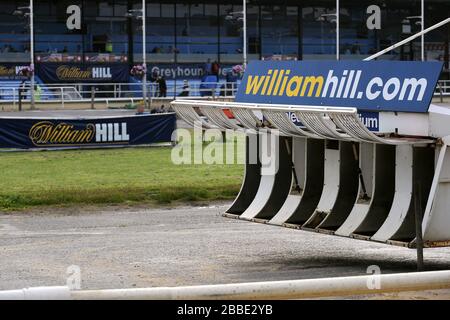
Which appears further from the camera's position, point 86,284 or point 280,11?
point 280,11

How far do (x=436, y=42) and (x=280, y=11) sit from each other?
31.3ft

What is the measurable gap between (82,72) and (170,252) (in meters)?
42.4

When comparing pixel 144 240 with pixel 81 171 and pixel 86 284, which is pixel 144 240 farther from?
pixel 81 171

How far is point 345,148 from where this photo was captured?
12.6 m

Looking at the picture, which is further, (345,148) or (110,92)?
(110,92)

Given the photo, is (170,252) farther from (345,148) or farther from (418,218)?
(418,218)

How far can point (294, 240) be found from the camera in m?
15.1

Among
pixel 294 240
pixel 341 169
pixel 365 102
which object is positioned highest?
pixel 365 102

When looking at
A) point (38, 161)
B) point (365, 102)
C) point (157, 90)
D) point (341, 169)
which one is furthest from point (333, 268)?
point (157, 90)

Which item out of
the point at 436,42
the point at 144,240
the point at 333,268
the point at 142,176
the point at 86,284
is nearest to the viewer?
the point at 86,284

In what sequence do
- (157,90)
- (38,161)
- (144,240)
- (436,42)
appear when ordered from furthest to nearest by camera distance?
(436,42) < (157,90) < (38,161) < (144,240)

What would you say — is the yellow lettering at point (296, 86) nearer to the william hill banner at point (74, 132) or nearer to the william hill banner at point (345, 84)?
the william hill banner at point (345, 84)

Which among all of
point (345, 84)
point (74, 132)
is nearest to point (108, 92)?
point (74, 132)

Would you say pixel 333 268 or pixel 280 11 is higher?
pixel 280 11
